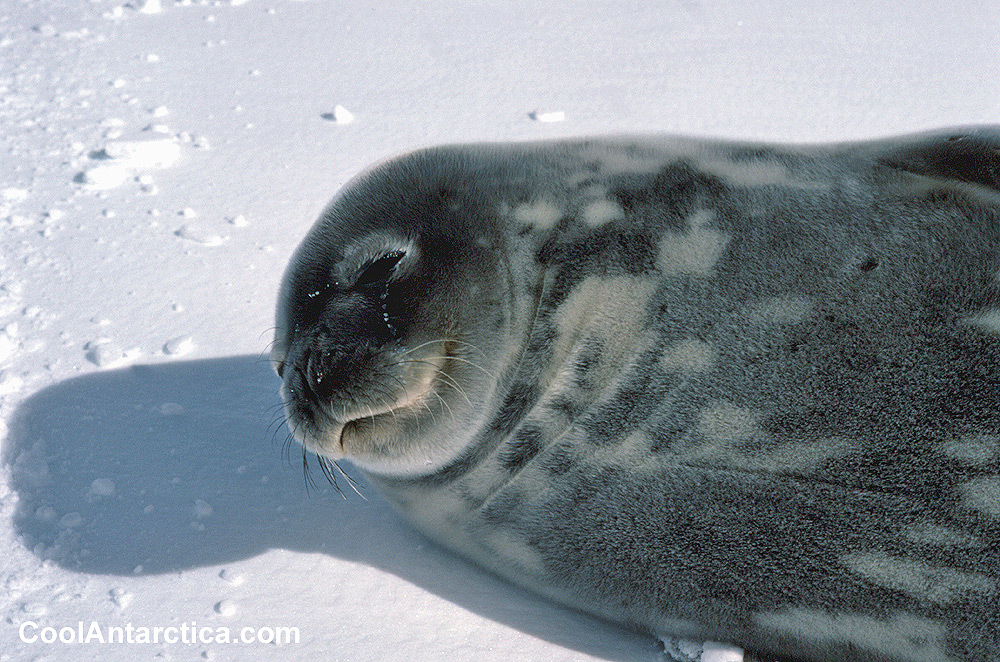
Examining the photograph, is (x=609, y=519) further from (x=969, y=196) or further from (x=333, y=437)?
(x=969, y=196)

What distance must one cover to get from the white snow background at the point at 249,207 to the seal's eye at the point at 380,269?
0.55 meters

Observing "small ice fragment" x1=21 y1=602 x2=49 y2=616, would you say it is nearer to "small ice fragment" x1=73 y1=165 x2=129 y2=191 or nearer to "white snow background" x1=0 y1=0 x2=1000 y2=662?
"white snow background" x1=0 y1=0 x2=1000 y2=662

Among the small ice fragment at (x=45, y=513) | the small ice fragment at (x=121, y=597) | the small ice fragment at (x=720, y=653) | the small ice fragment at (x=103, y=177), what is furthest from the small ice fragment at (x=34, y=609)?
the small ice fragment at (x=103, y=177)

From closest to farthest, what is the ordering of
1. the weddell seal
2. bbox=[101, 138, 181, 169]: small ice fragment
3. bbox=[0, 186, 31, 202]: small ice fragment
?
the weddell seal
bbox=[0, 186, 31, 202]: small ice fragment
bbox=[101, 138, 181, 169]: small ice fragment

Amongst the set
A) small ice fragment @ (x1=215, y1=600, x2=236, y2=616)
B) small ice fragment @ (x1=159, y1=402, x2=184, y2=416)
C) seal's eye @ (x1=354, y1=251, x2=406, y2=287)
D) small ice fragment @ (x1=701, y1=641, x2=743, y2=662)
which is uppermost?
seal's eye @ (x1=354, y1=251, x2=406, y2=287)

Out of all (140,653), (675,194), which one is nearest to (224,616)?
(140,653)

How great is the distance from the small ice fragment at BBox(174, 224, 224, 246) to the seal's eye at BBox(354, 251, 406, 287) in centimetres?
129

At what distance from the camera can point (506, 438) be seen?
5.44 ft

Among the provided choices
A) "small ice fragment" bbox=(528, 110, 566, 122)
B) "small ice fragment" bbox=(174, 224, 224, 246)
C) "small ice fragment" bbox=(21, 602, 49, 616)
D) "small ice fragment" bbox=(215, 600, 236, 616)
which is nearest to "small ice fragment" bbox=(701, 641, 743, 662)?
"small ice fragment" bbox=(215, 600, 236, 616)

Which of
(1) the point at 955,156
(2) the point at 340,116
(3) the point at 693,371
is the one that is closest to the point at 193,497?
(3) the point at 693,371

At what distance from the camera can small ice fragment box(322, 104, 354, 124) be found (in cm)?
353

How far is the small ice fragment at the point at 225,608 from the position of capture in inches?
64.7

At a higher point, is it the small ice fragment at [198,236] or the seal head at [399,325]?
the seal head at [399,325]

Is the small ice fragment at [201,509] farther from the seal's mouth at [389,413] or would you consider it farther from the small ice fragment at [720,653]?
the small ice fragment at [720,653]
